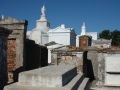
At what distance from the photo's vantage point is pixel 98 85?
8898 mm

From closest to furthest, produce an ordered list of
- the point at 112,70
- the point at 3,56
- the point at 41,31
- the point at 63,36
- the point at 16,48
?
1. the point at 3,56
2. the point at 16,48
3. the point at 112,70
4. the point at 63,36
5. the point at 41,31

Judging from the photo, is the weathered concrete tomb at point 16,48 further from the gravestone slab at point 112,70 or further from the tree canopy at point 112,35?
the tree canopy at point 112,35

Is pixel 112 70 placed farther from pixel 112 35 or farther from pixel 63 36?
pixel 112 35

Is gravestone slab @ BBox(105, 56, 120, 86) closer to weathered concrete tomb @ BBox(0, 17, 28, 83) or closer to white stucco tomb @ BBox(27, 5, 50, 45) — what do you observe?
weathered concrete tomb @ BBox(0, 17, 28, 83)

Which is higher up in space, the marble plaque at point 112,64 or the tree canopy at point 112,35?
the tree canopy at point 112,35

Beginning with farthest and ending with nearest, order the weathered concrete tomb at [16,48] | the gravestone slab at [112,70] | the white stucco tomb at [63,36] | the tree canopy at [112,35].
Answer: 1. the tree canopy at [112,35]
2. the white stucco tomb at [63,36]
3. the gravestone slab at [112,70]
4. the weathered concrete tomb at [16,48]

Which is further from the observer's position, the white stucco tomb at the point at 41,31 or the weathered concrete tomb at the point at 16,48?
the white stucco tomb at the point at 41,31

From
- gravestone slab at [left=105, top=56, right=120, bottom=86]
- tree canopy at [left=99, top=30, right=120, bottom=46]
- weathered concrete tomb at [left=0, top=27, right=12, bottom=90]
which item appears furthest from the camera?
tree canopy at [left=99, top=30, right=120, bottom=46]

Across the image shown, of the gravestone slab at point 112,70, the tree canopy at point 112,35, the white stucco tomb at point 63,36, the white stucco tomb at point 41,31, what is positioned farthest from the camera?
the tree canopy at point 112,35

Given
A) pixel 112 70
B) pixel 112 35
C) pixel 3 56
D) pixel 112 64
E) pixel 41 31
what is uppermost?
pixel 112 35

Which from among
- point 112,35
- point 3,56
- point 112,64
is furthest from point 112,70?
point 112,35

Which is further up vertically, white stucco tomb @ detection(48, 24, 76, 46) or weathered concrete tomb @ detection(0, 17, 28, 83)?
white stucco tomb @ detection(48, 24, 76, 46)

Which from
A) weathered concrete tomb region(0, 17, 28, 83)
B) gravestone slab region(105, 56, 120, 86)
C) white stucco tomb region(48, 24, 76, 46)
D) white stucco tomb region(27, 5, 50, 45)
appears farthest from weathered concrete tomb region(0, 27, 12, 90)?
white stucco tomb region(27, 5, 50, 45)

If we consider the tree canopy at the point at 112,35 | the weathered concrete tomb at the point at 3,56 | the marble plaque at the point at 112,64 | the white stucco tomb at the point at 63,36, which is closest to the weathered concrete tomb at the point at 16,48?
the weathered concrete tomb at the point at 3,56
